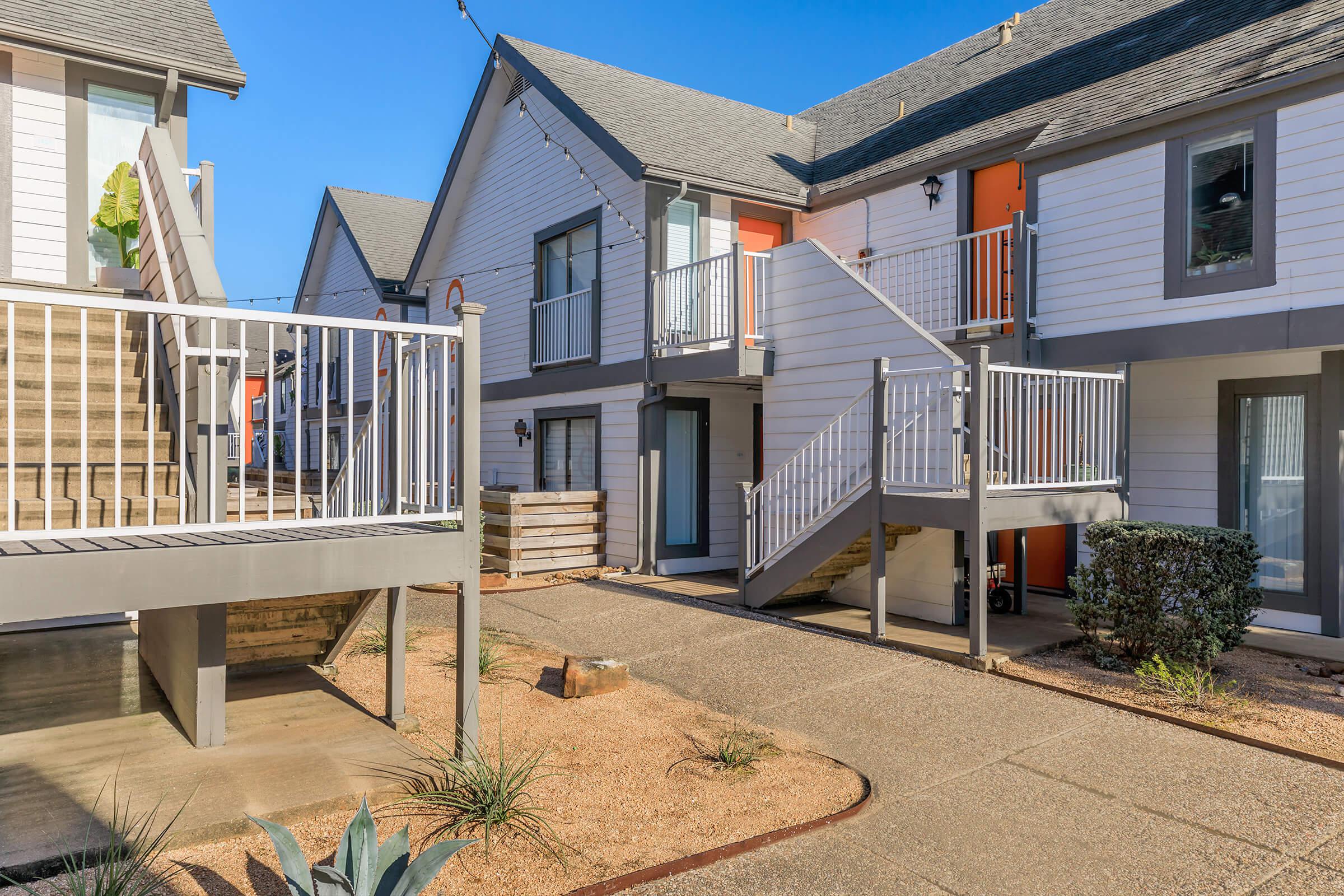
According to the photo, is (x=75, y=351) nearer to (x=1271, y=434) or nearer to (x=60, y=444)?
(x=60, y=444)

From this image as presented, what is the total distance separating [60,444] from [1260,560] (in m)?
10.0

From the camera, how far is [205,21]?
31.2 ft

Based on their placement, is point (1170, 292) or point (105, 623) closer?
point (105, 623)

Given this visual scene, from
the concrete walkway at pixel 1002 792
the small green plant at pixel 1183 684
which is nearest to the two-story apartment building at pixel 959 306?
the concrete walkway at pixel 1002 792

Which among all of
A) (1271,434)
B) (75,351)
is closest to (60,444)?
(75,351)

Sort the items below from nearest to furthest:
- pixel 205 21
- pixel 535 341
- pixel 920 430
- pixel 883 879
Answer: pixel 883 879, pixel 920 430, pixel 205 21, pixel 535 341

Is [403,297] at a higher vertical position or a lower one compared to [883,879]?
higher

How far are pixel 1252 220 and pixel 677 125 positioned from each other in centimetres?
761

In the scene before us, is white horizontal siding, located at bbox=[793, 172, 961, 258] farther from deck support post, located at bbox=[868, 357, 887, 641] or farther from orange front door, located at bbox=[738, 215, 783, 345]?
deck support post, located at bbox=[868, 357, 887, 641]

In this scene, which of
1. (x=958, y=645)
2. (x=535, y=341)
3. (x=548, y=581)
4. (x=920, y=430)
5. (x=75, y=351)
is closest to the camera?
(x=75, y=351)

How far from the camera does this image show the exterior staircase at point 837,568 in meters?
8.50

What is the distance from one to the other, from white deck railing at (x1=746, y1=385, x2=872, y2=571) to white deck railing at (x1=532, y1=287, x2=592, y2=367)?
4428mm

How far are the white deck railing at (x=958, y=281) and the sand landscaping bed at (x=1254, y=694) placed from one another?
3849mm

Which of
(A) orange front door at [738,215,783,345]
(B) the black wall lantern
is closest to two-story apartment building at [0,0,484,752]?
(A) orange front door at [738,215,783,345]
